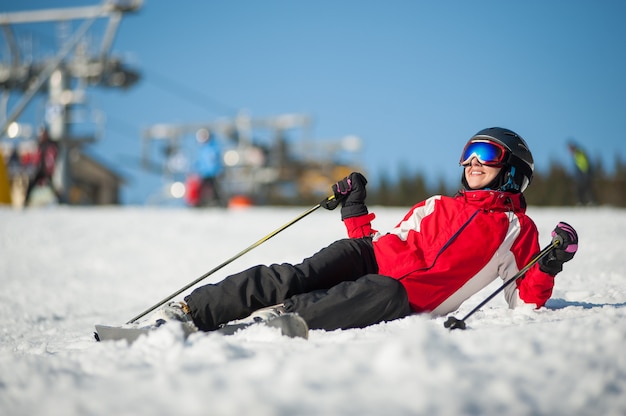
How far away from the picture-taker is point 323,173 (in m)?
41.6

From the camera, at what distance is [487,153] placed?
3.58 metres

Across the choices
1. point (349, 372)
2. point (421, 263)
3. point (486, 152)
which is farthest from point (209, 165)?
point (349, 372)

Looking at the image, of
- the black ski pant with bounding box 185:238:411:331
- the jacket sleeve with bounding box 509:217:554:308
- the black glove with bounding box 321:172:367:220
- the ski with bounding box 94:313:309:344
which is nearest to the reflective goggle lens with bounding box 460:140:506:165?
the jacket sleeve with bounding box 509:217:554:308

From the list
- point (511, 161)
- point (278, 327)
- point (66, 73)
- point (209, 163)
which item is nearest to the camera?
point (278, 327)

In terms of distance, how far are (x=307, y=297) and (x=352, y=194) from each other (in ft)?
2.92

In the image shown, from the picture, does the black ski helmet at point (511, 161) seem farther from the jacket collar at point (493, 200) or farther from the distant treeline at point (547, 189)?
the distant treeline at point (547, 189)

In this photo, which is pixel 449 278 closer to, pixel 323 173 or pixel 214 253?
pixel 214 253

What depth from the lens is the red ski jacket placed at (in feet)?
10.8

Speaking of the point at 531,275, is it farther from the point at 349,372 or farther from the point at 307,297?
the point at 349,372

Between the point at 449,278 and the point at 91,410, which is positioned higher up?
the point at 91,410

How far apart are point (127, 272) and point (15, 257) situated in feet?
5.99

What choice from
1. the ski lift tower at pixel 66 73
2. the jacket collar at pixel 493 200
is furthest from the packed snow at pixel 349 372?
the ski lift tower at pixel 66 73

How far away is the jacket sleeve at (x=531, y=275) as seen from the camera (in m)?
3.38

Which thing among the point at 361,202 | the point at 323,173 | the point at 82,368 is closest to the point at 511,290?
the point at 361,202
